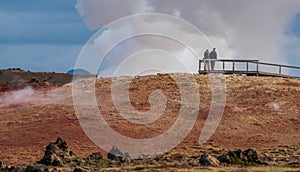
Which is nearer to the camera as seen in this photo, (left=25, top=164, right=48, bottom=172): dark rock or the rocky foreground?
(left=25, top=164, right=48, bottom=172): dark rock

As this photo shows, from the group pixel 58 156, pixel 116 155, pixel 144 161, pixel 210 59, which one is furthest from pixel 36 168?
pixel 210 59

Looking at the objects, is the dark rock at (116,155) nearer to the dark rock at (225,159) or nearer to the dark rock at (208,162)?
the dark rock at (208,162)

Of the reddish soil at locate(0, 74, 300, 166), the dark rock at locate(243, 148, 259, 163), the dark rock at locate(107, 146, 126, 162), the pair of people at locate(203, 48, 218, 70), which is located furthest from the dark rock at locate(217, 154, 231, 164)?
the pair of people at locate(203, 48, 218, 70)

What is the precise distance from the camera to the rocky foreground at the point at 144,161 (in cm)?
3729

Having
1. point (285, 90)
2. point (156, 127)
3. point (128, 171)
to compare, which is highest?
point (285, 90)

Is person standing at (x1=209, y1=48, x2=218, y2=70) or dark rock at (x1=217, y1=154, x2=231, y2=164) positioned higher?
person standing at (x1=209, y1=48, x2=218, y2=70)

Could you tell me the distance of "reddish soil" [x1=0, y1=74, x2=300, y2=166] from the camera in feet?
157

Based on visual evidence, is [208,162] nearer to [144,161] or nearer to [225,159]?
[225,159]

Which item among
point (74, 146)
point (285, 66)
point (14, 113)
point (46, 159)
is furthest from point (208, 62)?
point (46, 159)

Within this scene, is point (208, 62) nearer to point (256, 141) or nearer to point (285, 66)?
point (285, 66)

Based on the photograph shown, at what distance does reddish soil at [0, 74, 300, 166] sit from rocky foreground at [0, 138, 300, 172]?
334cm

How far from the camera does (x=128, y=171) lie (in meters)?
35.8

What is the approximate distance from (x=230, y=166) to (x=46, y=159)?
8.93m

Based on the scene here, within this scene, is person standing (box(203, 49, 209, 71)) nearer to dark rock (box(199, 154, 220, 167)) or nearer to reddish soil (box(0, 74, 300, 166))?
reddish soil (box(0, 74, 300, 166))
